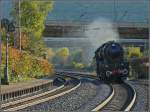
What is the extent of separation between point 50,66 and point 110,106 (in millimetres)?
19966

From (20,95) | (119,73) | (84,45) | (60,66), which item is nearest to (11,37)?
(119,73)

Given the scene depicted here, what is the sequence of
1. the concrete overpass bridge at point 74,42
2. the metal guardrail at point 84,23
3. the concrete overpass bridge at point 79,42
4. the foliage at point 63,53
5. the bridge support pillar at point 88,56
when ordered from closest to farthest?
the metal guardrail at point 84,23 < the bridge support pillar at point 88,56 < the concrete overpass bridge at point 79,42 < the concrete overpass bridge at point 74,42 < the foliage at point 63,53

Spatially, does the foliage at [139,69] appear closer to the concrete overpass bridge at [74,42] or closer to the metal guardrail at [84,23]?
the metal guardrail at [84,23]

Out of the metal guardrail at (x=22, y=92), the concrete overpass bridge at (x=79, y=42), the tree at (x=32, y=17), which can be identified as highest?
the tree at (x=32, y=17)

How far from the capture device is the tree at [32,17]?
31.6 metres

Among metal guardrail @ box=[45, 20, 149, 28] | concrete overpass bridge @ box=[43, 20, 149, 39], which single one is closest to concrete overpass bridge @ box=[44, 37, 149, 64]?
concrete overpass bridge @ box=[43, 20, 149, 39]

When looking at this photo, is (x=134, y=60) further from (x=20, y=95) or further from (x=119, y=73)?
(x=20, y=95)

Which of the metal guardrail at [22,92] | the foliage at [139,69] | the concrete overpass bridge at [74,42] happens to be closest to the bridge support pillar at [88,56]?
the concrete overpass bridge at [74,42]

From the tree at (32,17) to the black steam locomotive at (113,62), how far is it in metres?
4.95

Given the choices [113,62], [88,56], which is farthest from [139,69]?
[88,56]

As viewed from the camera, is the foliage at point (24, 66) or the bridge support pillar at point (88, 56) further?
the bridge support pillar at point (88, 56)

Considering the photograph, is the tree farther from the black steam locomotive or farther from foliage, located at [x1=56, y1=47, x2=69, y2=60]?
foliage, located at [x1=56, y1=47, x2=69, y2=60]

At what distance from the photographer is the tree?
31.6m

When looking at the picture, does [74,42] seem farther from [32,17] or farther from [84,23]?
[32,17]
